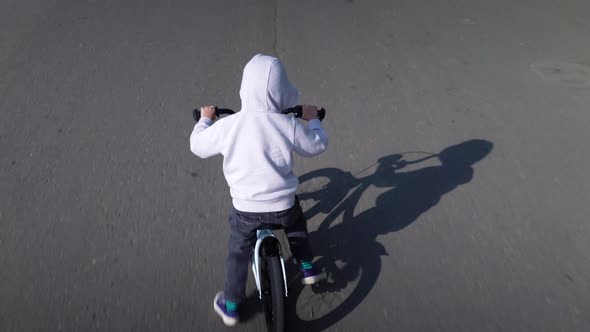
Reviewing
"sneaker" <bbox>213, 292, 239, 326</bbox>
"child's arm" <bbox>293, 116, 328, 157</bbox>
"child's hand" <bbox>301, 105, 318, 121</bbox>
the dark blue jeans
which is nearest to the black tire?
the dark blue jeans

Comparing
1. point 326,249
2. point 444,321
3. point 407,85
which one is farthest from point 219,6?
point 444,321

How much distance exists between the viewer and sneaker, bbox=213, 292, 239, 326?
2.71 m

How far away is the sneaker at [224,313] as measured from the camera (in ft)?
8.88

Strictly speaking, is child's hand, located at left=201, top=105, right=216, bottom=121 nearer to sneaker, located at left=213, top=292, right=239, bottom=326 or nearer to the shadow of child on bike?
sneaker, located at left=213, top=292, right=239, bottom=326

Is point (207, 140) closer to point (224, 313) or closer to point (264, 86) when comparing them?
point (264, 86)

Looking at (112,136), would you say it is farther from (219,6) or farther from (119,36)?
(219,6)

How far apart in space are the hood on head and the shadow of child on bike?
127 centimetres

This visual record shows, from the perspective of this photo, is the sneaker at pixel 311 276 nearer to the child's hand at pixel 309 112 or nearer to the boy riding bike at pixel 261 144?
the boy riding bike at pixel 261 144

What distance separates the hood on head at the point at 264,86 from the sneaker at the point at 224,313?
120 cm

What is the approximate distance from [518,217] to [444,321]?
1.19m

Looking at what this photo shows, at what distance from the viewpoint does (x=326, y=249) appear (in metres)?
3.21

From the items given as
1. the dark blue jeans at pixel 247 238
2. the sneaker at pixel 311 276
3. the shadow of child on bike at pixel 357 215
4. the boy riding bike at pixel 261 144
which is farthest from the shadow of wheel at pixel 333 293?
the boy riding bike at pixel 261 144

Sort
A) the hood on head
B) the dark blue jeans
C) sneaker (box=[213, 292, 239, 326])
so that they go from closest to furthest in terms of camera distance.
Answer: the hood on head < the dark blue jeans < sneaker (box=[213, 292, 239, 326])

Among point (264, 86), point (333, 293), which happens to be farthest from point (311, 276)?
point (264, 86)
